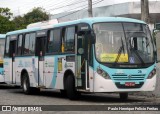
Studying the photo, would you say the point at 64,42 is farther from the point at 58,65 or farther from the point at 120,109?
the point at 120,109

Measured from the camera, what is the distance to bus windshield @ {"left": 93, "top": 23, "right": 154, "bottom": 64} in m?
16.3

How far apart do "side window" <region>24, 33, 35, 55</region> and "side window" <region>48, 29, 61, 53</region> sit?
176cm

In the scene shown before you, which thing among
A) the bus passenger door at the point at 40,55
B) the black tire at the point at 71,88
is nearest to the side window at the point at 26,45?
the bus passenger door at the point at 40,55

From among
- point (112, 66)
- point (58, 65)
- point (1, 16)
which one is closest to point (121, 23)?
point (112, 66)

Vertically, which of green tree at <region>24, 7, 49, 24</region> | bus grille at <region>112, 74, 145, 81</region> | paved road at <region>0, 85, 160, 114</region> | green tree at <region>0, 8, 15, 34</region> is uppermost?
green tree at <region>24, 7, 49, 24</region>

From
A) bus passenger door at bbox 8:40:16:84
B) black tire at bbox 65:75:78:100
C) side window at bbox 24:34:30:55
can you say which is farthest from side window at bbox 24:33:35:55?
black tire at bbox 65:75:78:100

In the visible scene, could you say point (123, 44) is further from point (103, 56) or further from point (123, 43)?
point (103, 56)

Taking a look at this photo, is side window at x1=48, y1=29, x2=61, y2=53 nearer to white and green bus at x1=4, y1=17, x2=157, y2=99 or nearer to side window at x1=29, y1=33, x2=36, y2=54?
white and green bus at x1=4, y1=17, x2=157, y2=99

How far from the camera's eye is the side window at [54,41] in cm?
1887

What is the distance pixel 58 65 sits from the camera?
18688 mm

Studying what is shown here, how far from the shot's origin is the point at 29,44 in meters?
21.7

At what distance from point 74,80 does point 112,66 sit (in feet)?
6.00

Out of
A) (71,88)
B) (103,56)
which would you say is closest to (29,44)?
(71,88)

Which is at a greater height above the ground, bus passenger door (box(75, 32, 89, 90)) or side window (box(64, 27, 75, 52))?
side window (box(64, 27, 75, 52))
